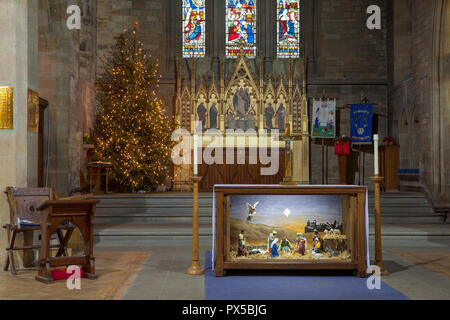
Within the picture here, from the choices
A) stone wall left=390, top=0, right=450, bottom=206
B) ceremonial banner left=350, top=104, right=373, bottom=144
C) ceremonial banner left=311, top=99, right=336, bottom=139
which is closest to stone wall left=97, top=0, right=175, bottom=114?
ceremonial banner left=311, top=99, right=336, bottom=139

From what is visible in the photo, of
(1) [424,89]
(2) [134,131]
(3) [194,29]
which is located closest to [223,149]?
(2) [134,131]

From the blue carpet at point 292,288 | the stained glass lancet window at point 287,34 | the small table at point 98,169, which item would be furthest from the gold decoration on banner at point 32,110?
the stained glass lancet window at point 287,34

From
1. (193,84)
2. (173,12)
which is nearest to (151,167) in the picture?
(193,84)

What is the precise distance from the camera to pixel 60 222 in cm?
528

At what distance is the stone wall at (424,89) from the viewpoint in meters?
11.4

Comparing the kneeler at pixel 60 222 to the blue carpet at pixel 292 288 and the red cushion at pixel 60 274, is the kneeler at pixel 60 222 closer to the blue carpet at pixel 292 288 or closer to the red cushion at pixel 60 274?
the red cushion at pixel 60 274

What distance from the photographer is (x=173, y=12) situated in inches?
605

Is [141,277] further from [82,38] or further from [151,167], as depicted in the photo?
[82,38]

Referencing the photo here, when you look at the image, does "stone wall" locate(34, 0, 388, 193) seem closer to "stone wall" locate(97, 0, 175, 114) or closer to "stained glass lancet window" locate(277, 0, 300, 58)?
"stone wall" locate(97, 0, 175, 114)

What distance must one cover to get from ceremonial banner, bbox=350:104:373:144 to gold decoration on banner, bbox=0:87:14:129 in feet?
34.4

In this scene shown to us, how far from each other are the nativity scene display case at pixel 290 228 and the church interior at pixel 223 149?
0.02 meters

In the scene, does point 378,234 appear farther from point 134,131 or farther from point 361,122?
point 361,122

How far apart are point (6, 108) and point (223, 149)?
8.71 m

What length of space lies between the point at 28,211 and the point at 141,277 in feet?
5.35
